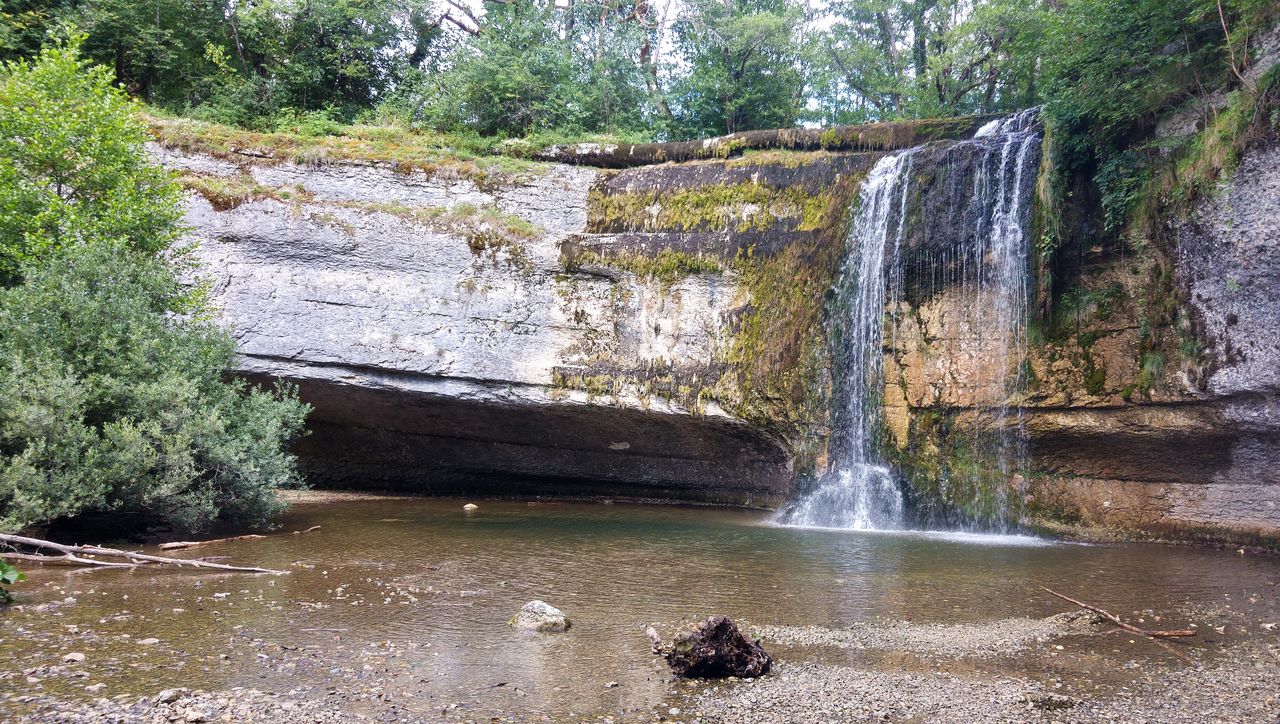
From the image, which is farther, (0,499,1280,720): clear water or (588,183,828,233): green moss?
(588,183,828,233): green moss

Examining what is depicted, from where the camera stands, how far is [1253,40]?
9422mm

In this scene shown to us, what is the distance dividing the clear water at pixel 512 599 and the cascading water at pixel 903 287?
188cm

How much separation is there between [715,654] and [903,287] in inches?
380

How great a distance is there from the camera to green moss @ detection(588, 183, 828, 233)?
526 inches

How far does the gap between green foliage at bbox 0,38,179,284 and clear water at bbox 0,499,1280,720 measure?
478 centimetres

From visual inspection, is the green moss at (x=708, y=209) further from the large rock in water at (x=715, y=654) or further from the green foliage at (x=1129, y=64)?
the large rock in water at (x=715, y=654)

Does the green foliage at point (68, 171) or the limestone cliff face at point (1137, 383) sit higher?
the green foliage at point (68, 171)

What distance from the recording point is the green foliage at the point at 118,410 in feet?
23.9

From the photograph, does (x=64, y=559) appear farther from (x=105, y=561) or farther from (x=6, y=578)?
(x=6, y=578)

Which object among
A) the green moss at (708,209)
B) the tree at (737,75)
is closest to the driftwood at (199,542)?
the green moss at (708,209)

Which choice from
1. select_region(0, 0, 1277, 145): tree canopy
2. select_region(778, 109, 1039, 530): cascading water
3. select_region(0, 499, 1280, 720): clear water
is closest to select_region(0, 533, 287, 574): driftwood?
select_region(0, 499, 1280, 720): clear water

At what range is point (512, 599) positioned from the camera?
5.95 meters

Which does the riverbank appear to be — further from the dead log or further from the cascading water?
the dead log

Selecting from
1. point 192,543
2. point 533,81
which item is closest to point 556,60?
point 533,81
